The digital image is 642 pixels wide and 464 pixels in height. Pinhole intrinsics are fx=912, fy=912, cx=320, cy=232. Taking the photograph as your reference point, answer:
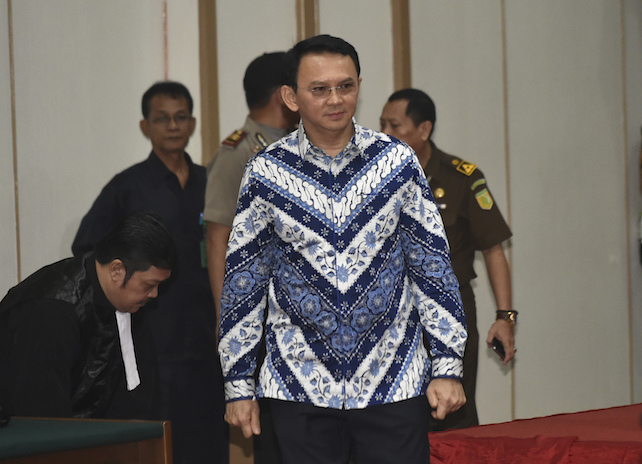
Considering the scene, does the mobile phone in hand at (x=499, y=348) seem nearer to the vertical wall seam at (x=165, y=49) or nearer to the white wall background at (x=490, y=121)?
the white wall background at (x=490, y=121)

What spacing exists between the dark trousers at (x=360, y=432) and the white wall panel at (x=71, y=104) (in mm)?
1916

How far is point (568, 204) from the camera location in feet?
17.4

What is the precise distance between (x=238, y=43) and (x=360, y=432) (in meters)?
2.41

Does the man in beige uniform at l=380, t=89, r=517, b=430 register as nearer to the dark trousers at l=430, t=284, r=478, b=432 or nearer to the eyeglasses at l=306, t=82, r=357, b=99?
the dark trousers at l=430, t=284, r=478, b=432

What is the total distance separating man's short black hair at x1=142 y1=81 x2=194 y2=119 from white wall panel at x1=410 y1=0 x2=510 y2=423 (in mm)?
1358

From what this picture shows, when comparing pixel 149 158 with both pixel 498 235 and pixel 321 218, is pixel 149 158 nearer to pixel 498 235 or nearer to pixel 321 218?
pixel 498 235

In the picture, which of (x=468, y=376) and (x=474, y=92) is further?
(x=474, y=92)

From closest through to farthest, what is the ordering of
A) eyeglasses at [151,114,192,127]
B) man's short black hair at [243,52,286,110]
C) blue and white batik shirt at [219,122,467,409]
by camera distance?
blue and white batik shirt at [219,122,467,409], man's short black hair at [243,52,286,110], eyeglasses at [151,114,192,127]

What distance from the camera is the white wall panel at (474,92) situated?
465cm

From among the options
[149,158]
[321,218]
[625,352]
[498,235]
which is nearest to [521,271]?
[625,352]

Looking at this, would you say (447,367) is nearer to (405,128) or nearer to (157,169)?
(405,128)

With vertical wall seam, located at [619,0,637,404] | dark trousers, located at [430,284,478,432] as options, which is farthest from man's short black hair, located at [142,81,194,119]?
vertical wall seam, located at [619,0,637,404]

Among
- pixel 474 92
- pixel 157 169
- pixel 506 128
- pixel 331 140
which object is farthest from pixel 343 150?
pixel 506 128

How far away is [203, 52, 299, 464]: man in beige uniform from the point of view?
291 cm
